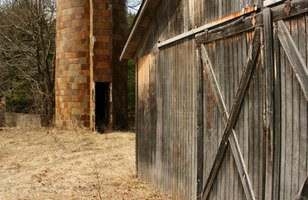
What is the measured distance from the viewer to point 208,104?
218 inches

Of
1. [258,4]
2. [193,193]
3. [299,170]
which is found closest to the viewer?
[299,170]

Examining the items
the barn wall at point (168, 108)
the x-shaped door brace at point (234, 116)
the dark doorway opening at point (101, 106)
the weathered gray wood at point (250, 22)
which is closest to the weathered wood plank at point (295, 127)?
the weathered gray wood at point (250, 22)

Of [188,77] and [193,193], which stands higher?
[188,77]

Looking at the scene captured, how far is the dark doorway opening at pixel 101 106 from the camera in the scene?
17.2m

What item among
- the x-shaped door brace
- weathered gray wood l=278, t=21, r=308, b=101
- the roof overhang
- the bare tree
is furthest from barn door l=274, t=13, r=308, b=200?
the bare tree

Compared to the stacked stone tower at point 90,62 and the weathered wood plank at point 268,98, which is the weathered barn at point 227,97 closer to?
the weathered wood plank at point 268,98

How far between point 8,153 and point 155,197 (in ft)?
25.5

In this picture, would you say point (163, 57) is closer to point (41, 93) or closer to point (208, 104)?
point (208, 104)

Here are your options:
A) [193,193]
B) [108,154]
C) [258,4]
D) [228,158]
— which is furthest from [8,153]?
[258,4]

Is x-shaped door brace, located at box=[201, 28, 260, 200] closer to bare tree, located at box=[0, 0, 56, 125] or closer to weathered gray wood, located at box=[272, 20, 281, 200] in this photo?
weathered gray wood, located at box=[272, 20, 281, 200]

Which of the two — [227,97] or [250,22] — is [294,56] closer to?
[250,22]

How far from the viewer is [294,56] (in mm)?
3680

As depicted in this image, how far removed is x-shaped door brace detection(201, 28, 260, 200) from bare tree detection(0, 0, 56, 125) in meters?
17.9

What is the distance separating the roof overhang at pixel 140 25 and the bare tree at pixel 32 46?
14162mm
